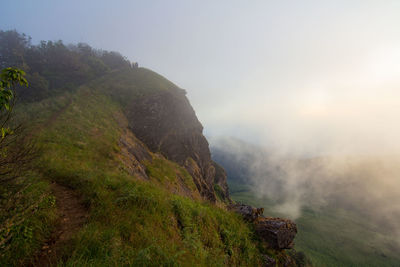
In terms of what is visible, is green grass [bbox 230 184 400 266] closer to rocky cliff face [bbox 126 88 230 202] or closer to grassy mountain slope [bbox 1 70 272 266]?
rocky cliff face [bbox 126 88 230 202]

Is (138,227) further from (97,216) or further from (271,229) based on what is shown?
(271,229)

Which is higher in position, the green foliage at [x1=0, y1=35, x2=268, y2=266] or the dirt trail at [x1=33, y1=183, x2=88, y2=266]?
the green foliage at [x1=0, y1=35, x2=268, y2=266]

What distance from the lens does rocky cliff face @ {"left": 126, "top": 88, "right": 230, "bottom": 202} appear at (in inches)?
1166

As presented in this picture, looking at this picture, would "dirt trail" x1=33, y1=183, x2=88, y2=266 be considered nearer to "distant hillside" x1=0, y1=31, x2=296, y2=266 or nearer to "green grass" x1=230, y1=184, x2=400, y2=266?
"distant hillside" x1=0, y1=31, x2=296, y2=266

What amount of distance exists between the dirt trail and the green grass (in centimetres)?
11623

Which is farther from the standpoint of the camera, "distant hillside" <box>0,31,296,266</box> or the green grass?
the green grass

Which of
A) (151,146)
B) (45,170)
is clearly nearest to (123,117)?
(151,146)

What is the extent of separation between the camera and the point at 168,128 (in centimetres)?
3616

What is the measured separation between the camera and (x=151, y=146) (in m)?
28.4

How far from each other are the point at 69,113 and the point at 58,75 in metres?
34.7

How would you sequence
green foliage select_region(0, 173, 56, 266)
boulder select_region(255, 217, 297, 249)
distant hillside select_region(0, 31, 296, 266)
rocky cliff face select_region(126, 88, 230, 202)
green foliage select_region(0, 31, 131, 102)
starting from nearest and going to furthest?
green foliage select_region(0, 173, 56, 266), distant hillside select_region(0, 31, 296, 266), boulder select_region(255, 217, 297, 249), rocky cliff face select_region(126, 88, 230, 202), green foliage select_region(0, 31, 131, 102)

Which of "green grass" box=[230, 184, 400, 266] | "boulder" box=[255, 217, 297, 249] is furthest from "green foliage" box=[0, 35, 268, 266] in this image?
"green grass" box=[230, 184, 400, 266]

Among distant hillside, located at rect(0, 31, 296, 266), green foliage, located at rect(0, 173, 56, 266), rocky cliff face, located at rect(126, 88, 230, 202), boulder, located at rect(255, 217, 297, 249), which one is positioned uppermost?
rocky cliff face, located at rect(126, 88, 230, 202)

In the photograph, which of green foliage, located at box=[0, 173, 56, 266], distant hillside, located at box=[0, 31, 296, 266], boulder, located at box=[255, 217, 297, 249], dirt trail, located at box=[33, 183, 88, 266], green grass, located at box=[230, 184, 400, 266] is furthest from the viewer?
green grass, located at box=[230, 184, 400, 266]
